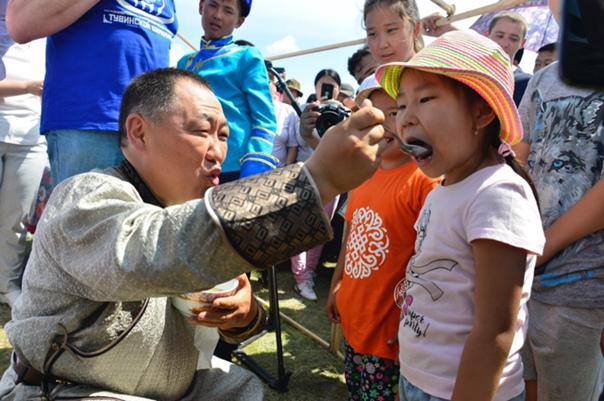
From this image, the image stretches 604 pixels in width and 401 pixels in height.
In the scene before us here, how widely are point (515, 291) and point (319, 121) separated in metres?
0.89

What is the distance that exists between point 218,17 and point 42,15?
130cm

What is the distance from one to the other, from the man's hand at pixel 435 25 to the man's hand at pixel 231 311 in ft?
8.92

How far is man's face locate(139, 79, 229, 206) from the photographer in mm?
1392

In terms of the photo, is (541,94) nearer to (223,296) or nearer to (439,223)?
(439,223)

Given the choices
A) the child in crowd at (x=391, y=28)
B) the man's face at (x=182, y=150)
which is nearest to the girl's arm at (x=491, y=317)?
the man's face at (x=182, y=150)

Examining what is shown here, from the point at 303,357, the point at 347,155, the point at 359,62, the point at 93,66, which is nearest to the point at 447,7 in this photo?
the point at 359,62

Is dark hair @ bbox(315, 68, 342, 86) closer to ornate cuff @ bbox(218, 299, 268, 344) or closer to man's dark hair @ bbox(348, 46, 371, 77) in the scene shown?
man's dark hair @ bbox(348, 46, 371, 77)

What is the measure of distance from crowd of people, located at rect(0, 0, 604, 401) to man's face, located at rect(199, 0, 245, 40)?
0.72m

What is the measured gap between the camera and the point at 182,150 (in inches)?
54.7

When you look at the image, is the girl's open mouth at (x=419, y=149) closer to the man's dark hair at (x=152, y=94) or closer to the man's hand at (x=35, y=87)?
the man's dark hair at (x=152, y=94)

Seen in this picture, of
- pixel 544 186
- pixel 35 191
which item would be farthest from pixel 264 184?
pixel 35 191

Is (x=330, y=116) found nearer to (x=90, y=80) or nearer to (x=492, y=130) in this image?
(x=492, y=130)

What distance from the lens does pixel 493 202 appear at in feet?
4.08

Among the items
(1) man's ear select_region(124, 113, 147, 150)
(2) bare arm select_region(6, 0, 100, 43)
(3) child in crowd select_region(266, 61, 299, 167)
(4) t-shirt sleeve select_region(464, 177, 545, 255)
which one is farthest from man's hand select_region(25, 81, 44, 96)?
(3) child in crowd select_region(266, 61, 299, 167)
